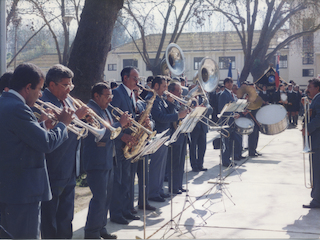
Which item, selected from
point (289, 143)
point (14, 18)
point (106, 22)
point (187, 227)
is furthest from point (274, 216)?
point (14, 18)

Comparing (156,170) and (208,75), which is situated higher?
(208,75)

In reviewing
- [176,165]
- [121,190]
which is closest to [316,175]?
[176,165]

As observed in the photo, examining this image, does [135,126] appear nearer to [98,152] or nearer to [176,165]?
[98,152]

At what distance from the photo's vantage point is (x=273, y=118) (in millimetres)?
10703

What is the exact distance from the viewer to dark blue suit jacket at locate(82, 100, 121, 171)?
4.85 m

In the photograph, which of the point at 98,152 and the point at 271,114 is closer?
the point at 98,152

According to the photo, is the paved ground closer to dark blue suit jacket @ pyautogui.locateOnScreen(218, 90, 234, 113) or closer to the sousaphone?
dark blue suit jacket @ pyautogui.locateOnScreen(218, 90, 234, 113)

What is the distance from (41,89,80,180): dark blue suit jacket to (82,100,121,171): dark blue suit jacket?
0.46 meters

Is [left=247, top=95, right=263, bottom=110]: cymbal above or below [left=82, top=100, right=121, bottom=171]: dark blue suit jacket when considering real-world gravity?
above

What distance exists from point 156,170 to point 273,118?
4.86 m

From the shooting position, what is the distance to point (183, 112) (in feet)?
22.9

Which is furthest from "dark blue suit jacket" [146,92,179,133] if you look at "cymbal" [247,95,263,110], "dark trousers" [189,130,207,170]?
"cymbal" [247,95,263,110]

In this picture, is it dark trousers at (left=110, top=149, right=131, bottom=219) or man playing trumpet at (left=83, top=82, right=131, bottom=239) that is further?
dark trousers at (left=110, top=149, right=131, bottom=219)

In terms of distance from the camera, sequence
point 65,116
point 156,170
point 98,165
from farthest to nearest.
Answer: point 156,170 < point 98,165 < point 65,116
